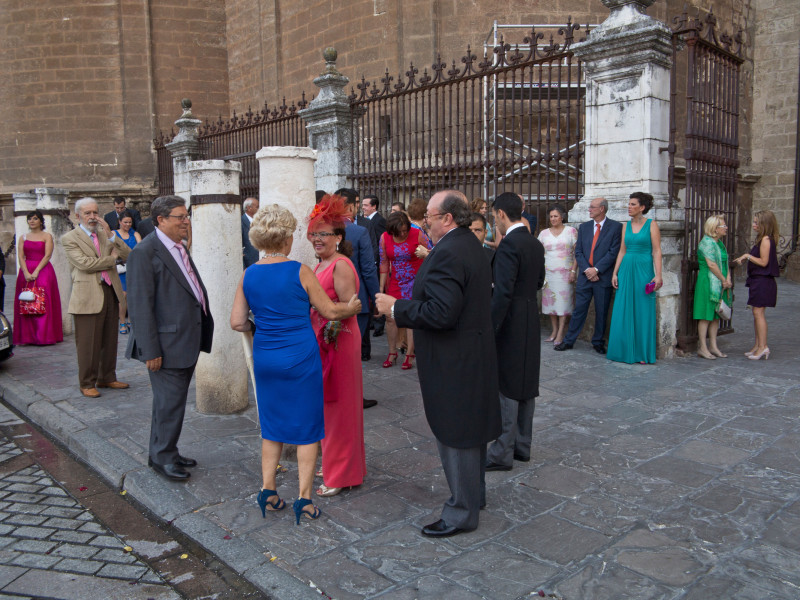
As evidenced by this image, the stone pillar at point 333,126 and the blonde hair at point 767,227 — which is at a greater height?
the stone pillar at point 333,126

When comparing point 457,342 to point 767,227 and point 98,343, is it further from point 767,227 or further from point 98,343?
point 767,227

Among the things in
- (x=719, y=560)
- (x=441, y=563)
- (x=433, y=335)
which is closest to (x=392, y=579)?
(x=441, y=563)

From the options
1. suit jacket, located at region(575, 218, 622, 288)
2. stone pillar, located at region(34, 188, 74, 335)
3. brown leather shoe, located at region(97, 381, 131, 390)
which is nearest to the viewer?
brown leather shoe, located at region(97, 381, 131, 390)

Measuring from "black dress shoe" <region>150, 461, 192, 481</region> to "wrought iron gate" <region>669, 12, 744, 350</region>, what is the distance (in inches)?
219

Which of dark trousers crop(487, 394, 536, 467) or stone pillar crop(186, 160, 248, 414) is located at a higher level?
stone pillar crop(186, 160, 248, 414)

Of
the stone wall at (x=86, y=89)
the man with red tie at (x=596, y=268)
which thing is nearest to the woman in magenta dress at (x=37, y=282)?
the man with red tie at (x=596, y=268)

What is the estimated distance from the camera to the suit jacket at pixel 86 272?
6.43 m

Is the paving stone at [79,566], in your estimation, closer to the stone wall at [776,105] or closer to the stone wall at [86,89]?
the stone wall at [776,105]

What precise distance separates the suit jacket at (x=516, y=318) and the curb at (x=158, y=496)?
1.86 metres

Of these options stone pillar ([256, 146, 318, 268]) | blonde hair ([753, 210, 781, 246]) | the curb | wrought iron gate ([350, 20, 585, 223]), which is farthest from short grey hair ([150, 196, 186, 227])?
blonde hair ([753, 210, 781, 246])

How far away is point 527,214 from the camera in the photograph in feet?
26.3

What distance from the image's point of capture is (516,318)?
430cm

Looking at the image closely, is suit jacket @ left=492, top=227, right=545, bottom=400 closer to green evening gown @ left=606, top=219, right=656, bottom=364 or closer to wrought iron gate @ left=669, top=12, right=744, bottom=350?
green evening gown @ left=606, top=219, right=656, bottom=364

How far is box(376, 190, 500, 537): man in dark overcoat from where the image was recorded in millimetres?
3281
